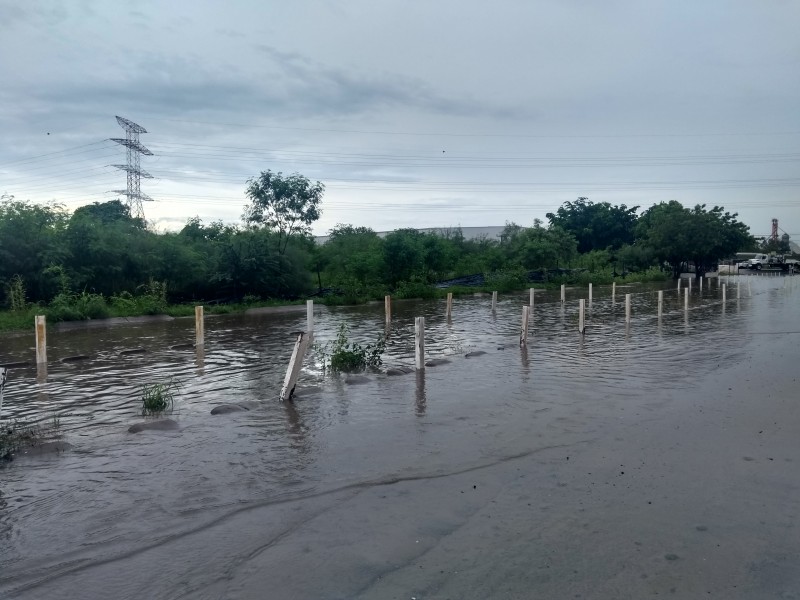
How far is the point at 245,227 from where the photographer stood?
37406 millimetres

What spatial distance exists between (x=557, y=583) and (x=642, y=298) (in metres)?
36.0

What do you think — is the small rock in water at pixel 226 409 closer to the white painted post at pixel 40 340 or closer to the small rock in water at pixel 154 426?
the small rock in water at pixel 154 426

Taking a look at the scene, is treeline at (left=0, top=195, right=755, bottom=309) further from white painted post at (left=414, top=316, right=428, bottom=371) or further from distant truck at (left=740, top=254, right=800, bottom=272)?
distant truck at (left=740, top=254, right=800, bottom=272)

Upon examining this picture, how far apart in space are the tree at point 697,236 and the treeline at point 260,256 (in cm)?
11

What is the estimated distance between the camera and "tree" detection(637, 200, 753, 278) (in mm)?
57406

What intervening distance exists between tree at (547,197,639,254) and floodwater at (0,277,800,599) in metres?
65.3

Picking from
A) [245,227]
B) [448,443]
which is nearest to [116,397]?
[448,443]

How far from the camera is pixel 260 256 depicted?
33.6 m

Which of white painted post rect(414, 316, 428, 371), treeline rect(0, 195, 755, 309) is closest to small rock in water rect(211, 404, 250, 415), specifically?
white painted post rect(414, 316, 428, 371)

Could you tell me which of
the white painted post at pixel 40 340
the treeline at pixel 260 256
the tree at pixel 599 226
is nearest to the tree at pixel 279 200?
the treeline at pixel 260 256

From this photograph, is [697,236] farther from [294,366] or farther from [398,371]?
[294,366]

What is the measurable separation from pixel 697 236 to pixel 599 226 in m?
21.1

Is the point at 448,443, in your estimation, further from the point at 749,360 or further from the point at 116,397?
the point at 749,360

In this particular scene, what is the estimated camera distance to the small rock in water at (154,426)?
31.2 feet
